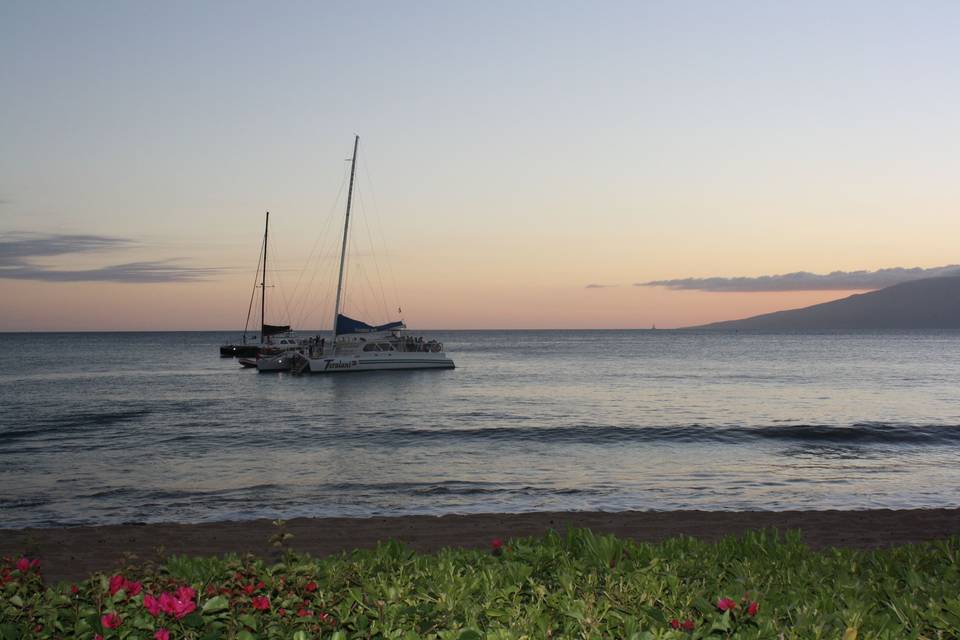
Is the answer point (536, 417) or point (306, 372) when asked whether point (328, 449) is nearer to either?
point (536, 417)

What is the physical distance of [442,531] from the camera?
11.9 m

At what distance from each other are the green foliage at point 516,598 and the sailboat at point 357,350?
186 ft

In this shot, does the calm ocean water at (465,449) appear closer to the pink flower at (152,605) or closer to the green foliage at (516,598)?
the green foliage at (516,598)

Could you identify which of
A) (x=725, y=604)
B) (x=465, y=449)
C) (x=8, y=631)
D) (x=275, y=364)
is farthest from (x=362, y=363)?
(x=725, y=604)

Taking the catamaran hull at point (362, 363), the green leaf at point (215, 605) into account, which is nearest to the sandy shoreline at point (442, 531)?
the green leaf at point (215, 605)

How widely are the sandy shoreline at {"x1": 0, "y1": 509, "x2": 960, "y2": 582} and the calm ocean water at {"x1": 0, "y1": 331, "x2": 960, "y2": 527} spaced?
2.21m

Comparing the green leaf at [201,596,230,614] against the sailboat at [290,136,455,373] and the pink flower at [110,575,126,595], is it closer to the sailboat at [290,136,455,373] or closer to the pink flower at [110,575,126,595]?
the pink flower at [110,575,126,595]

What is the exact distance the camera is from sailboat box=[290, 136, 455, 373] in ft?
202

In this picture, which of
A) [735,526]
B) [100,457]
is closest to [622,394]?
[100,457]

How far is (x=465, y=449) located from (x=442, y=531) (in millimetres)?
12758

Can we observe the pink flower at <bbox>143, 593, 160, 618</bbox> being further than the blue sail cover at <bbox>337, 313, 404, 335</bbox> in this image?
No

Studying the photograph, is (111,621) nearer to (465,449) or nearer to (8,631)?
(8,631)

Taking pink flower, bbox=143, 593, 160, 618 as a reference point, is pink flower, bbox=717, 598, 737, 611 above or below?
below

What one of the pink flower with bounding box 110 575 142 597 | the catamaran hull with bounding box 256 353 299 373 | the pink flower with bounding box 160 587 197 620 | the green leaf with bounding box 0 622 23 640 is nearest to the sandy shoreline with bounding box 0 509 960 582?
the pink flower with bounding box 110 575 142 597
